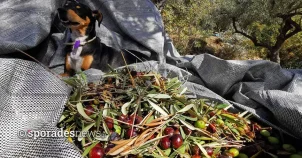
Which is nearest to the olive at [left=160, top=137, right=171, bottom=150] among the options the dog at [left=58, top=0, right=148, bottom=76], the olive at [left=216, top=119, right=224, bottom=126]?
the olive at [left=216, top=119, right=224, bottom=126]

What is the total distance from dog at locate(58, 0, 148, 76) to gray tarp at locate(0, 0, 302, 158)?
4.1 inches

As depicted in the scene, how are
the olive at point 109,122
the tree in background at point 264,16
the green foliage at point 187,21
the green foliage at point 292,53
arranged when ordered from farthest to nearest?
the green foliage at point 187,21
the green foliage at point 292,53
the tree in background at point 264,16
the olive at point 109,122

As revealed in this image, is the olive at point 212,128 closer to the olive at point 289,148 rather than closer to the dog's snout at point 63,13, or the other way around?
the olive at point 289,148

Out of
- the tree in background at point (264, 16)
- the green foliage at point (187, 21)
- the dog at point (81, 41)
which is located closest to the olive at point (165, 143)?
the dog at point (81, 41)

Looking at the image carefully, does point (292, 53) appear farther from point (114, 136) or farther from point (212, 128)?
point (114, 136)

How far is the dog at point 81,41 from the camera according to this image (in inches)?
55.7

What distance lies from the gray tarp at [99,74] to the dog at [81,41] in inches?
4.1

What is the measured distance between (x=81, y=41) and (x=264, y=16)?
4224 mm

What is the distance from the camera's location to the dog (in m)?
1.42

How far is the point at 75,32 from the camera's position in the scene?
150cm

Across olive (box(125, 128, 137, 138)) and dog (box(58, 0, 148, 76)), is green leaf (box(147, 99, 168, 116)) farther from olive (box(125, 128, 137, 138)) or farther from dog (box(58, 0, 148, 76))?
dog (box(58, 0, 148, 76))

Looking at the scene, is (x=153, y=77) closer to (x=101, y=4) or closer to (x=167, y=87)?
(x=167, y=87)

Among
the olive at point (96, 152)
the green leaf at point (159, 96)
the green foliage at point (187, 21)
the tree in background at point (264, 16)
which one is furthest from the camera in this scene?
the green foliage at point (187, 21)

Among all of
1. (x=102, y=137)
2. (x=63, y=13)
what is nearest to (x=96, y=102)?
(x=102, y=137)
